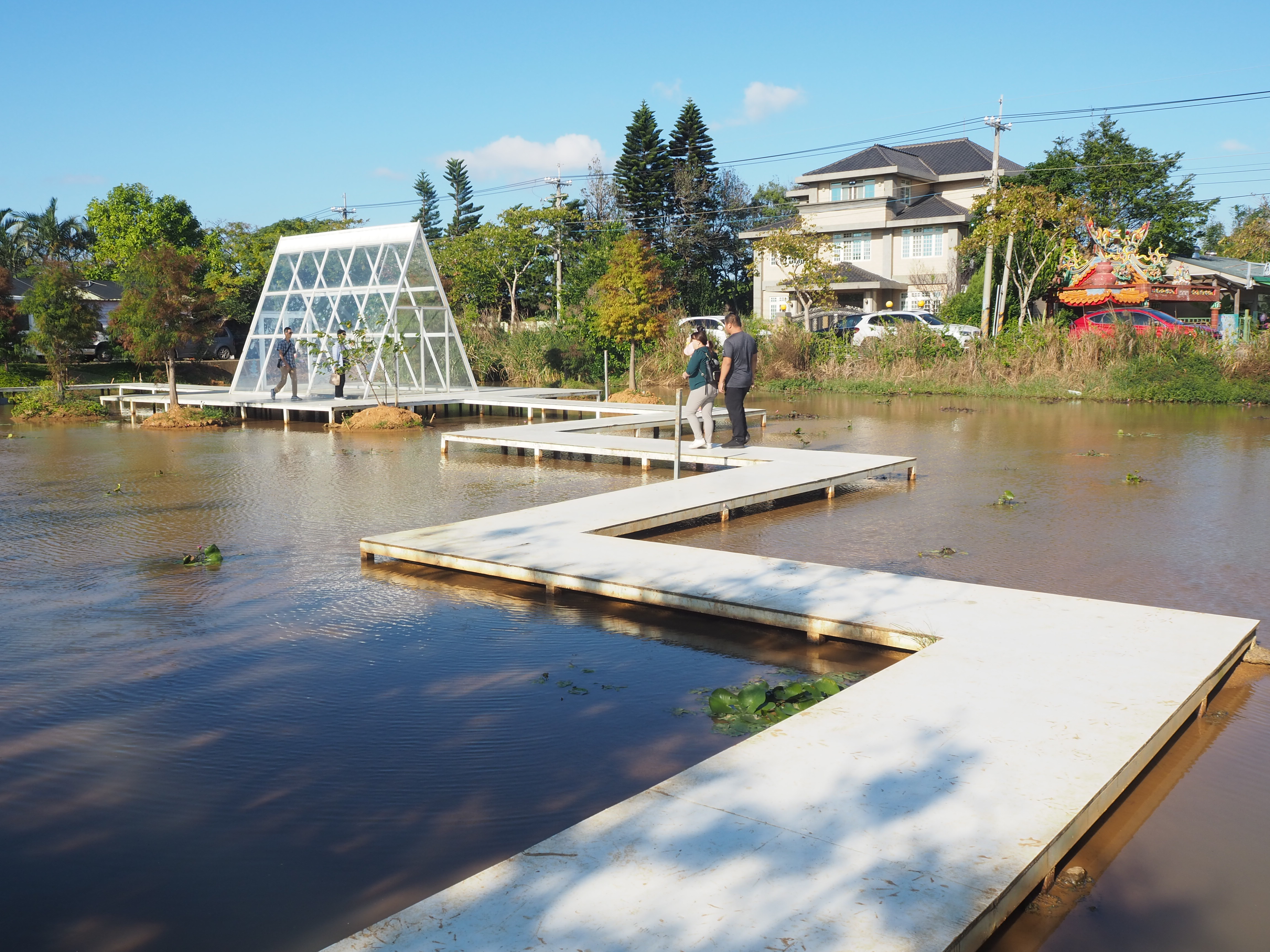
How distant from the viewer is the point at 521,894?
121 inches

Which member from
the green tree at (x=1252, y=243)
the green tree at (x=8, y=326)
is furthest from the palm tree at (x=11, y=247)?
the green tree at (x=1252, y=243)

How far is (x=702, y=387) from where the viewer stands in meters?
13.2

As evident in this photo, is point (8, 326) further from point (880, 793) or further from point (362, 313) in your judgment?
point (880, 793)

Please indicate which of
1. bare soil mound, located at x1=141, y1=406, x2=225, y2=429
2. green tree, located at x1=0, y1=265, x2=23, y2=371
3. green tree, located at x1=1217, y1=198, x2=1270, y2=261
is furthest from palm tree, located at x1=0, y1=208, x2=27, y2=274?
green tree, located at x1=1217, y1=198, x2=1270, y2=261

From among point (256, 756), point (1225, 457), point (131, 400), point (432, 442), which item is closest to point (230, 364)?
point (131, 400)

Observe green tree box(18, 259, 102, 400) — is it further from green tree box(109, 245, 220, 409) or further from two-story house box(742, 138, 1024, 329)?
two-story house box(742, 138, 1024, 329)

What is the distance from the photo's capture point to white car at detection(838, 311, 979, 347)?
1156 inches

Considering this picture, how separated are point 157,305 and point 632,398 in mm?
9875

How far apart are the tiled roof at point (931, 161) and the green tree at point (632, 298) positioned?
2462cm

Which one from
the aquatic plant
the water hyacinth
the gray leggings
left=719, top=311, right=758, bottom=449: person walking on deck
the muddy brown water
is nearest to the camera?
the muddy brown water

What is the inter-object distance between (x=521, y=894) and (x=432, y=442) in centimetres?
1461

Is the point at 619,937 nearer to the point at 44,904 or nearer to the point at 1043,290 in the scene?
the point at 44,904

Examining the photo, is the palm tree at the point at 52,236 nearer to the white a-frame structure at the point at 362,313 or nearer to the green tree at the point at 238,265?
the green tree at the point at 238,265

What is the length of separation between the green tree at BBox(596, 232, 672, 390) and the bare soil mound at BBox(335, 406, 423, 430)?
242 inches
